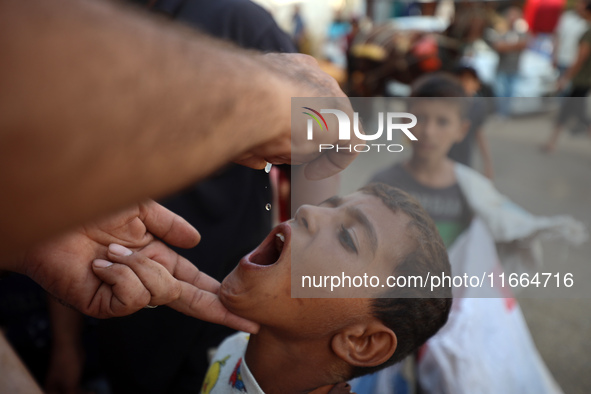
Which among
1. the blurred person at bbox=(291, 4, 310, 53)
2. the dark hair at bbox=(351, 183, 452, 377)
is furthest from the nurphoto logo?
the blurred person at bbox=(291, 4, 310, 53)

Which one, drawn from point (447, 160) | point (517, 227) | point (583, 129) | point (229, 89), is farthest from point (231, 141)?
point (583, 129)

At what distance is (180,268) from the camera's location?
996 millimetres

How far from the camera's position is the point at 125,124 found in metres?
0.45

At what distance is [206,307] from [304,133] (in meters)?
0.45

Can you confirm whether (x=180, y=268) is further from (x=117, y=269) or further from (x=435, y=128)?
(x=435, y=128)

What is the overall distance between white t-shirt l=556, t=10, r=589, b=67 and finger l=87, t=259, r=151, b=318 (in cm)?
760

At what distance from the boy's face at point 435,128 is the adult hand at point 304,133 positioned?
26cm

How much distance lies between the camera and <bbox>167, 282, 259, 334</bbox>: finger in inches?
36.8

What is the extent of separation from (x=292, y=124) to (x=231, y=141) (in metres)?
0.17

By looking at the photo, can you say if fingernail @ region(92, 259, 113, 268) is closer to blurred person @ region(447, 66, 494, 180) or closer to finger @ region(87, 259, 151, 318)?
finger @ region(87, 259, 151, 318)

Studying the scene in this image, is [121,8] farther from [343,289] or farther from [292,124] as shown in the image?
[343,289]

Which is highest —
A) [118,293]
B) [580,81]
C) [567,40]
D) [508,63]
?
[118,293]

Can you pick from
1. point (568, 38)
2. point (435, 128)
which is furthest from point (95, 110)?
point (568, 38)

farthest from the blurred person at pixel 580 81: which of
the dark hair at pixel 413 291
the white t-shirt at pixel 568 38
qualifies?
the dark hair at pixel 413 291
